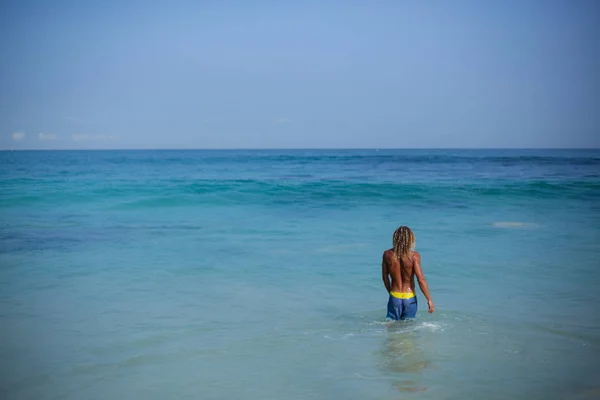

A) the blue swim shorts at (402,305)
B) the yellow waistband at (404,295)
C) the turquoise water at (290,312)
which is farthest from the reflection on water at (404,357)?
the yellow waistband at (404,295)

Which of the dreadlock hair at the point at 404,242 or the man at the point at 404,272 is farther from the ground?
the dreadlock hair at the point at 404,242

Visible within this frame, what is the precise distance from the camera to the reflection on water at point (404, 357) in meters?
5.12

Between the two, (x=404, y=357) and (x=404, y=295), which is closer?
(x=404, y=357)

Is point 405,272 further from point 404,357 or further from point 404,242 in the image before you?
point 404,357

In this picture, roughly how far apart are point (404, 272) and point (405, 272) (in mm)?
13

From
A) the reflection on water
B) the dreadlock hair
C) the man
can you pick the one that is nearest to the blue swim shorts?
the man

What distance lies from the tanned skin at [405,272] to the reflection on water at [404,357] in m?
0.44

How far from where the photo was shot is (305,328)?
676 cm

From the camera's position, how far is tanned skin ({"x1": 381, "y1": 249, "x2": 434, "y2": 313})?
6176 millimetres

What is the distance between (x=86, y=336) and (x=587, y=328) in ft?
19.7

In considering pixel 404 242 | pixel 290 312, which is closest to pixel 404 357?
pixel 404 242

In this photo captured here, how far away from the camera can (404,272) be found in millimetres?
6250

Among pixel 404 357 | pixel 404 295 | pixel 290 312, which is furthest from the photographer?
pixel 290 312

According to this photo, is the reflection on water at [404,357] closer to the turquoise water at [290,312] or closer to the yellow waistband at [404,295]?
the turquoise water at [290,312]
